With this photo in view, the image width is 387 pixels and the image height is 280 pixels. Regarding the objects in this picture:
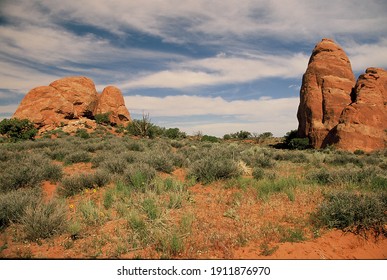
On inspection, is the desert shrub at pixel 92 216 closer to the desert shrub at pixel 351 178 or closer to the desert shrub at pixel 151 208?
the desert shrub at pixel 151 208

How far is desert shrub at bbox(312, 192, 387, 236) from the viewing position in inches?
161

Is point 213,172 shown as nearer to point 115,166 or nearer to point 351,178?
point 115,166

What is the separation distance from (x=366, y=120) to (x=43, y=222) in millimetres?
30939

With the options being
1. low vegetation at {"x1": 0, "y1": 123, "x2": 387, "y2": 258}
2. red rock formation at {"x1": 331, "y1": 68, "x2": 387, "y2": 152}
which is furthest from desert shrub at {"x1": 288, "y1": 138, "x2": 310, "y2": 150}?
low vegetation at {"x1": 0, "y1": 123, "x2": 387, "y2": 258}

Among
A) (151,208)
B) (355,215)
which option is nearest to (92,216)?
(151,208)

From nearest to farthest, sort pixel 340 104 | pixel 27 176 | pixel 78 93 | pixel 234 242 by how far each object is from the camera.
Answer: pixel 234 242, pixel 27 176, pixel 340 104, pixel 78 93

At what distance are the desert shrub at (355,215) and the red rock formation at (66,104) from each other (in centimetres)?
4176

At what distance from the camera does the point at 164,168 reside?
8672 millimetres

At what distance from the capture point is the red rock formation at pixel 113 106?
4859 cm

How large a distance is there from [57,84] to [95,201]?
147 ft

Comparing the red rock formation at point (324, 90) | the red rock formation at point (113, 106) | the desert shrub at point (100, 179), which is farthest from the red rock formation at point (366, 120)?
the red rock formation at point (113, 106)

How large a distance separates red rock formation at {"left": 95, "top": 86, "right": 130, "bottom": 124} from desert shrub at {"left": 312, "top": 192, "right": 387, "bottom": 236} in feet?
154

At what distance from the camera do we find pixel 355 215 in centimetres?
423
